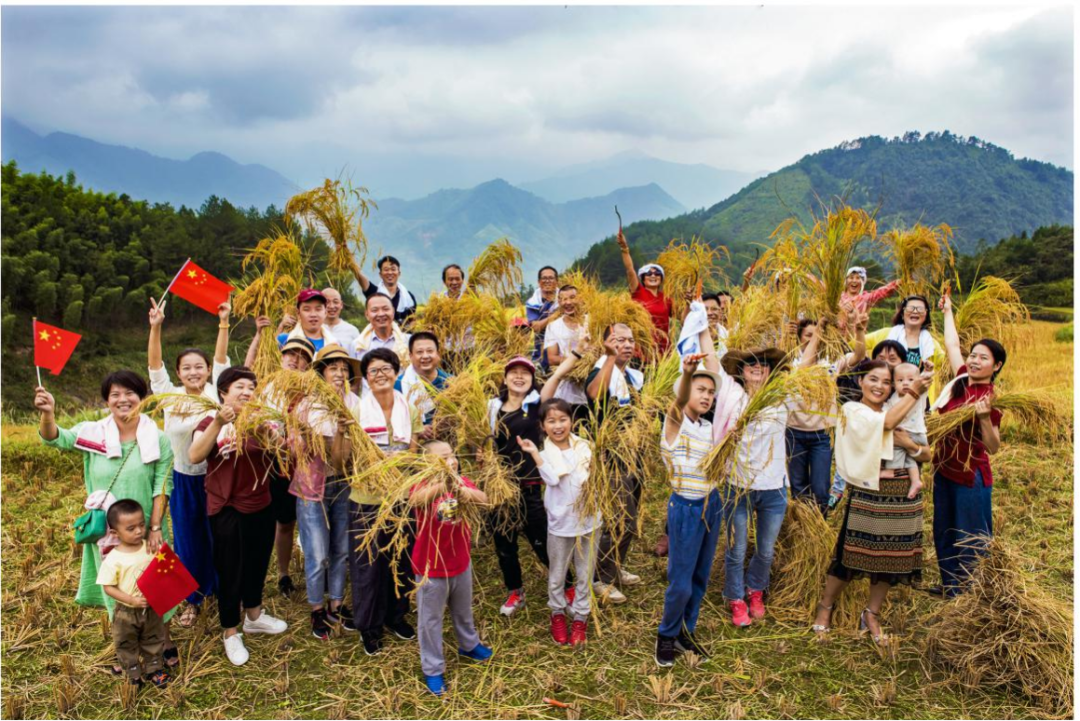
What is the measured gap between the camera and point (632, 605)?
4227 mm

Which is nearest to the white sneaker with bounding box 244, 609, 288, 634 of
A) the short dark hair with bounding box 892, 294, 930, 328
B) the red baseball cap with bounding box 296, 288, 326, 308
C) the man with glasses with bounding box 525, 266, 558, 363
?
the red baseball cap with bounding box 296, 288, 326, 308

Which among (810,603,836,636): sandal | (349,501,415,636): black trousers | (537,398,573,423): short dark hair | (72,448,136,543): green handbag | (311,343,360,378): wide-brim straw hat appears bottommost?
(810,603,836,636): sandal

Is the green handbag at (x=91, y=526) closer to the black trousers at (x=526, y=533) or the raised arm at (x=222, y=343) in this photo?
the raised arm at (x=222, y=343)

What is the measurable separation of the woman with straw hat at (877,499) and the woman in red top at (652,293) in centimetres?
184

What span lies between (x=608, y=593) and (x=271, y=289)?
3318 mm

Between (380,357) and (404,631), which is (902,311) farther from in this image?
(404,631)

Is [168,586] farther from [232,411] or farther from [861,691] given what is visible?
[861,691]

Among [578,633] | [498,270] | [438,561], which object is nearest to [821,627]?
[578,633]

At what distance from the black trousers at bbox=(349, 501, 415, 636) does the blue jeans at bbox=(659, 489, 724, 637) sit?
4.81ft

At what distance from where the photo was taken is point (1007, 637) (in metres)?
3.28

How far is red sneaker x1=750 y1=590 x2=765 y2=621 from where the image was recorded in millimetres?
4012

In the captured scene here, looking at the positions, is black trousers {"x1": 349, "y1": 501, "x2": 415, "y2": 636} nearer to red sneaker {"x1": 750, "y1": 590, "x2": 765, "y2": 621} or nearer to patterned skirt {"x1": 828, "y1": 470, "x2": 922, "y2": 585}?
red sneaker {"x1": 750, "y1": 590, "x2": 765, "y2": 621}

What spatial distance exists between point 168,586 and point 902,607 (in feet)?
14.3

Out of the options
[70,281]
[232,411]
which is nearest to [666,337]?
[232,411]
